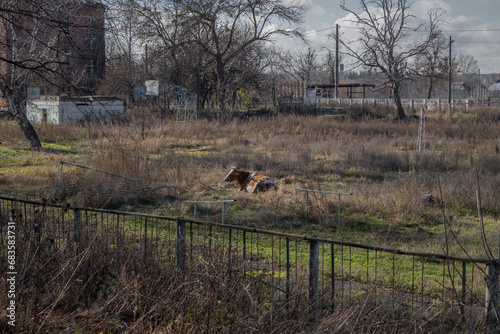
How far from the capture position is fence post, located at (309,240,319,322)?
402cm

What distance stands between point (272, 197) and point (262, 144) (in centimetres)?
966

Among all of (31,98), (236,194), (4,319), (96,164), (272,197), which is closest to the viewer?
(4,319)

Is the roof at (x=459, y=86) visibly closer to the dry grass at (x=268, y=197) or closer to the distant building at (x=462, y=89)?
the distant building at (x=462, y=89)

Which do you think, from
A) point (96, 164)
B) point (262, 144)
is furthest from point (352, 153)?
point (96, 164)

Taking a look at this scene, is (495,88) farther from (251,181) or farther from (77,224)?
(77,224)

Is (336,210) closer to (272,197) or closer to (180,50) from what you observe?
(272,197)

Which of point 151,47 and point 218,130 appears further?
point 151,47

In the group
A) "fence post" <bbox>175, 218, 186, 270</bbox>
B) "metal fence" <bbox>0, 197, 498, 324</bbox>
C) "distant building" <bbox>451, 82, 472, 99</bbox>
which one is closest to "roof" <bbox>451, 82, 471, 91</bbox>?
"distant building" <bbox>451, 82, 472, 99</bbox>

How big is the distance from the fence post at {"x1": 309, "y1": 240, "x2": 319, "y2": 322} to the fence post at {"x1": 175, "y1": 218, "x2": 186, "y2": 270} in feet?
4.14

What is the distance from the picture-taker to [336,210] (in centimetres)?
932

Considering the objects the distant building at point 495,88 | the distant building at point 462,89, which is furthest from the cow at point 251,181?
the distant building at point 462,89

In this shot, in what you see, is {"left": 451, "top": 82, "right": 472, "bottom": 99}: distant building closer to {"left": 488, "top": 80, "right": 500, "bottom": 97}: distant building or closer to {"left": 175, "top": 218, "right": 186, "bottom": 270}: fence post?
{"left": 488, "top": 80, "right": 500, "bottom": 97}: distant building

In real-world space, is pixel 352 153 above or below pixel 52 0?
below

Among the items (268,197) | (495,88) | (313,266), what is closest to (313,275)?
A: (313,266)
